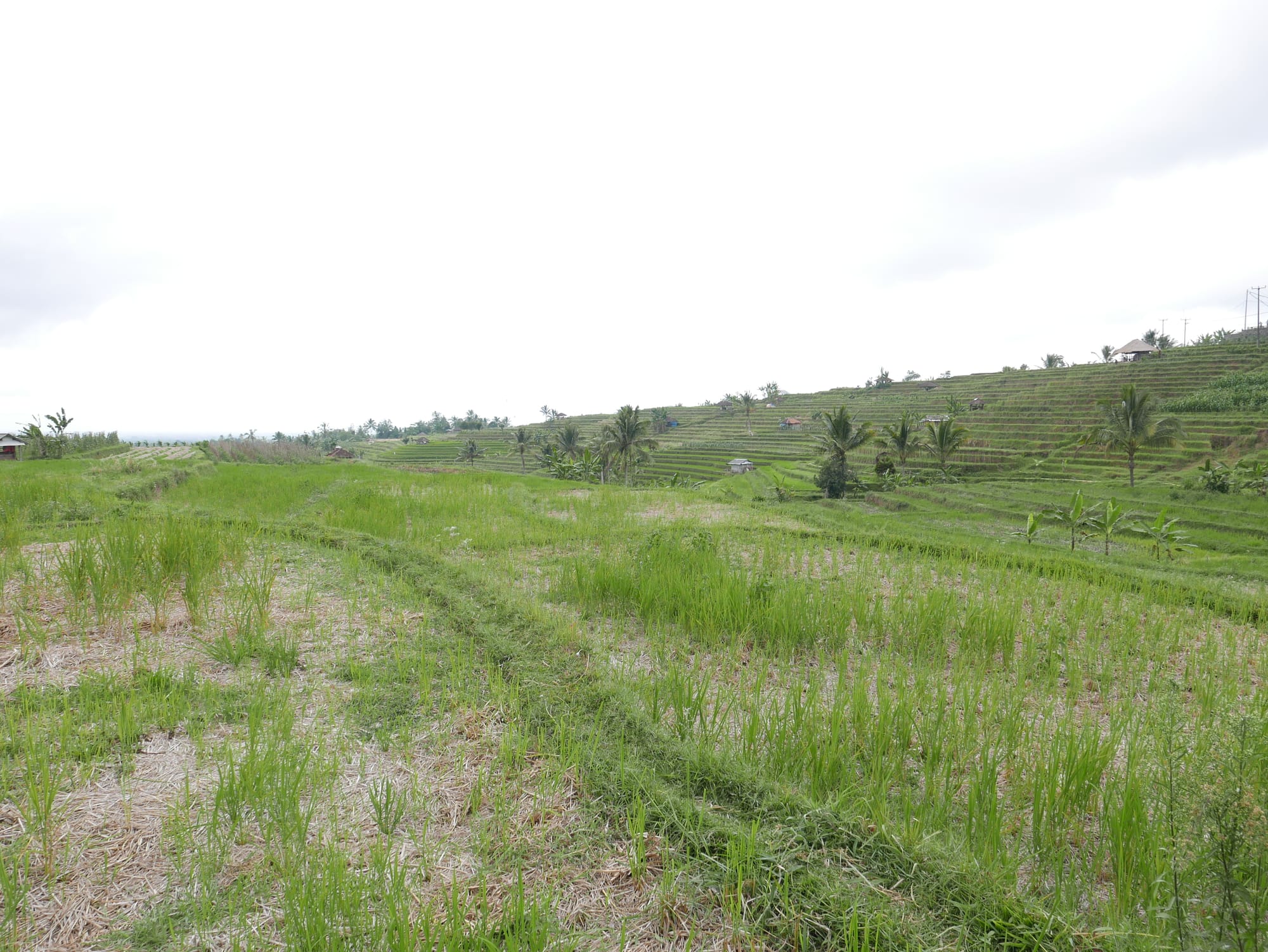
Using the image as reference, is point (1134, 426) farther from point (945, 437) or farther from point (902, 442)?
point (902, 442)

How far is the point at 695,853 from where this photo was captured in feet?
7.20

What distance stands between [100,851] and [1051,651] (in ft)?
17.5

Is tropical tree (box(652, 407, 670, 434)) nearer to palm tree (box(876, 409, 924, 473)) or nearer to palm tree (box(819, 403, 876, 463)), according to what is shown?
palm tree (box(876, 409, 924, 473))

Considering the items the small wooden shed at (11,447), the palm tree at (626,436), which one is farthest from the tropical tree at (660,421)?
Answer: the small wooden shed at (11,447)

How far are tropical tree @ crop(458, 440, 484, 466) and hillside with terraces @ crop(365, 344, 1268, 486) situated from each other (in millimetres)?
936

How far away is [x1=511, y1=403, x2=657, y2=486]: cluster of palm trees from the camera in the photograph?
3562cm

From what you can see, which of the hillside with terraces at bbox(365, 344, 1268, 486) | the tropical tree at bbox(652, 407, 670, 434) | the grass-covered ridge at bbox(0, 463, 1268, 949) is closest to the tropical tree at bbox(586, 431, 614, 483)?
the hillside with terraces at bbox(365, 344, 1268, 486)

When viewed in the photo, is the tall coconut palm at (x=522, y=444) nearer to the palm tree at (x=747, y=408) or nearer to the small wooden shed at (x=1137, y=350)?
the palm tree at (x=747, y=408)

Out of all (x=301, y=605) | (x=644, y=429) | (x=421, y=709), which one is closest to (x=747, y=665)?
(x=421, y=709)

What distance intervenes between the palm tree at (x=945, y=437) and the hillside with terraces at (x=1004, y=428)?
302cm

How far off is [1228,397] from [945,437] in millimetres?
19371

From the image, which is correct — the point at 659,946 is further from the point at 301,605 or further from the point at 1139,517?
the point at 1139,517

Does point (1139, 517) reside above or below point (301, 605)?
below

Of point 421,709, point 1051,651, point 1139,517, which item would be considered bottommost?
point 1139,517
